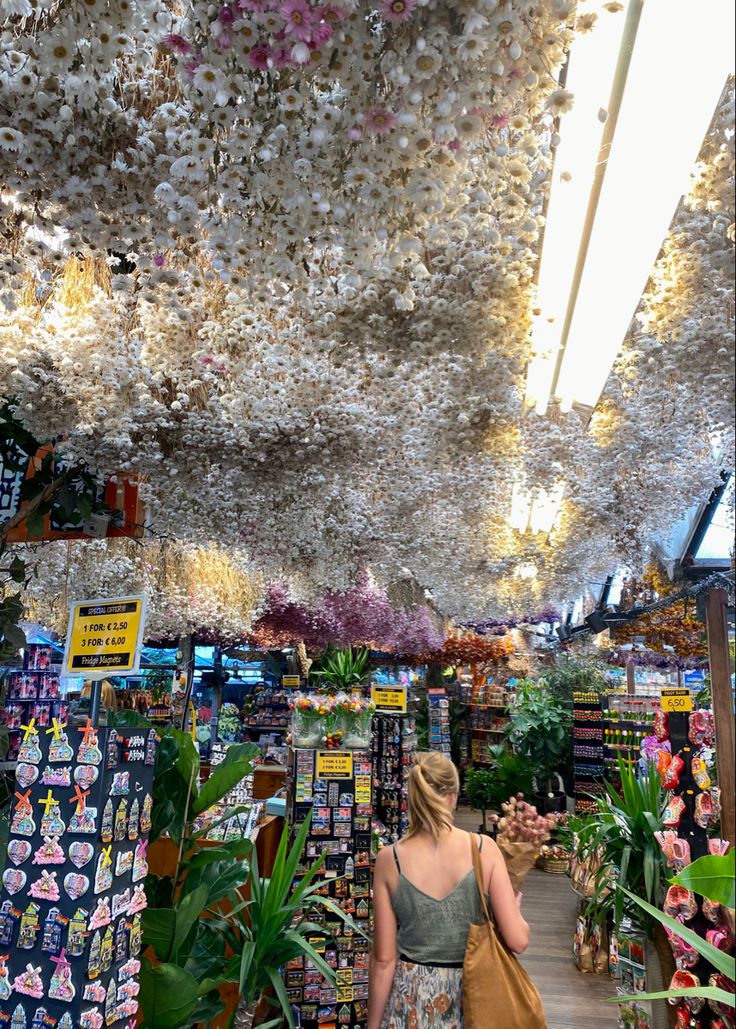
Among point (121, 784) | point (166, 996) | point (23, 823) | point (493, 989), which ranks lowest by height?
point (166, 996)

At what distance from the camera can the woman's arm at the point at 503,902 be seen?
95.4 inches

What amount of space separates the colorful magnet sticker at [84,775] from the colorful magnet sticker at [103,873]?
249mm

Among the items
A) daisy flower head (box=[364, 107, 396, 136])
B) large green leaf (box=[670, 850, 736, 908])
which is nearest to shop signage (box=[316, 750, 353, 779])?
large green leaf (box=[670, 850, 736, 908])

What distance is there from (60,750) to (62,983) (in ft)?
2.51

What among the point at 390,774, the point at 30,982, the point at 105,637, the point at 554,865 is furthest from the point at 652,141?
the point at 554,865

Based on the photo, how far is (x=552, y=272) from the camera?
2.40m

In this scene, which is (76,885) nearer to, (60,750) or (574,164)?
(60,750)

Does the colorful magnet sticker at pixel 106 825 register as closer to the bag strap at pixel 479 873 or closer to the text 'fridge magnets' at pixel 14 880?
the text 'fridge magnets' at pixel 14 880

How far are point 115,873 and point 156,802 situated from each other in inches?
28.2

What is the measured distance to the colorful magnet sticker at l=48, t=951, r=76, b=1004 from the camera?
2.53 meters

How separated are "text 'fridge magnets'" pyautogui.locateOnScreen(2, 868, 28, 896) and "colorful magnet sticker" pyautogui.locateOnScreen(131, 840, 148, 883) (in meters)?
0.39

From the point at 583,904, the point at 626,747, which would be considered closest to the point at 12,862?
the point at 583,904

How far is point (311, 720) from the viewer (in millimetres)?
5184

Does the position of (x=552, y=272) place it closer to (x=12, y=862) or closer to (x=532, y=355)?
(x=532, y=355)
